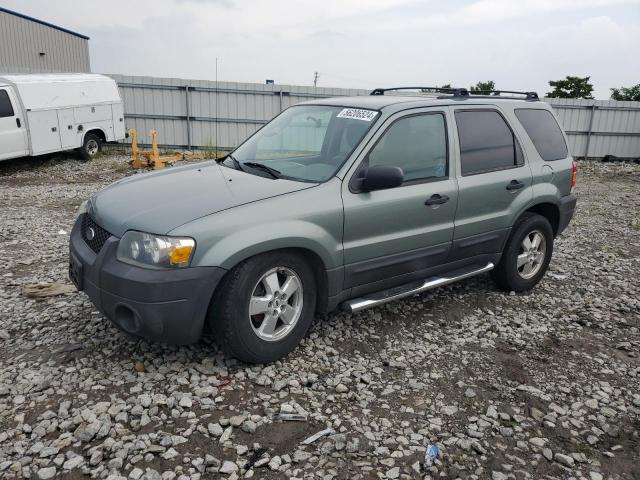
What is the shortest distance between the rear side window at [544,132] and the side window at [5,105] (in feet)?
38.5

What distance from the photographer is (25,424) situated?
3.09 metres

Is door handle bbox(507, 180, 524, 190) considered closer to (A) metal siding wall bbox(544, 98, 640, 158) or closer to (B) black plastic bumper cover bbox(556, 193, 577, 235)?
(B) black plastic bumper cover bbox(556, 193, 577, 235)

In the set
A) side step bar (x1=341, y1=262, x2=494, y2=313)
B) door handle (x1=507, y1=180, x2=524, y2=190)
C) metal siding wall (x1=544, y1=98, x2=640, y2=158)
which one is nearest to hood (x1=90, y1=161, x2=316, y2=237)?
side step bar (x1=341, y1=262, x2=494, y2=313)

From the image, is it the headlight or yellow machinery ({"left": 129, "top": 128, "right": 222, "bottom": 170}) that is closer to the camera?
the headlight

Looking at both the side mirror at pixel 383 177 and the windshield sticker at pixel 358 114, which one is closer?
the side mirror at pixel 383 177

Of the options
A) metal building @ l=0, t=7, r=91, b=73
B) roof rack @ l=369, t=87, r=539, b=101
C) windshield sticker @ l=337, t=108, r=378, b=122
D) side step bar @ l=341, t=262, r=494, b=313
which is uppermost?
metal building @ l=0, t=7, r=91, b=73

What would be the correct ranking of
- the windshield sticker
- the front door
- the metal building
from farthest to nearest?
1. the metal building
2. the windshield sticker
3. the front door

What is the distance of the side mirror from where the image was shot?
3.79m

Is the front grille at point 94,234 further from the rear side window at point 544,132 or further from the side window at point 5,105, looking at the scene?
the side window at point 5,105

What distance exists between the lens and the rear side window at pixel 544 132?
5.21m

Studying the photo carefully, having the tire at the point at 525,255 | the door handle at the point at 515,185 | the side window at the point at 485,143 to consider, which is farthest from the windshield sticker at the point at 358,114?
the tire at the point at 525,255

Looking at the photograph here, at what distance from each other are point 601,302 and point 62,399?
190 inches

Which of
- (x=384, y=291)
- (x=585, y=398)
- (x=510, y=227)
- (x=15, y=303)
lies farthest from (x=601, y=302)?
(x=15, y=303)

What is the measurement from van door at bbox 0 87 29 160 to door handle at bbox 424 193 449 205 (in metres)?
11.6
